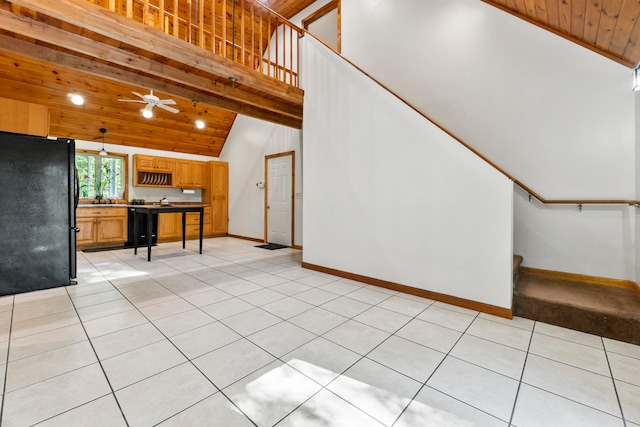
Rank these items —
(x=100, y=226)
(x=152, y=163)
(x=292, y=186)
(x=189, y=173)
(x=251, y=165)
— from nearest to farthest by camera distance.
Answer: (x=100, y=226) < (x=292, y=186) < (x=152, y=163) < (x=251, y=165) < (x=189, y=173)

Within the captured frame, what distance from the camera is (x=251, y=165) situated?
7570mm

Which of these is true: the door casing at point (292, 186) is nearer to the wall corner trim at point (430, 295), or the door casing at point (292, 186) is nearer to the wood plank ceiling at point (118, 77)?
the wood plank ceiling at point (118, 77)

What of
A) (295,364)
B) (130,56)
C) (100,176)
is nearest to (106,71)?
(130,56)

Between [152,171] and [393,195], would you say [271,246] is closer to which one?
[152,171]

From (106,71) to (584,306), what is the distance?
5.58 meters

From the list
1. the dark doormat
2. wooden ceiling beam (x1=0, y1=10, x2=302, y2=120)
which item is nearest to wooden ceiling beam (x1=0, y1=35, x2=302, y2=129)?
wooden ceiling beam (x1=0, y1=10, x2=302, y2=120)

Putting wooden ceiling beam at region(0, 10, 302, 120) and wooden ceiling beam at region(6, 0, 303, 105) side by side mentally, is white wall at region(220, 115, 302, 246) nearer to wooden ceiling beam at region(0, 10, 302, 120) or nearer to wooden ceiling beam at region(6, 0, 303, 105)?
wooden ceiling beam at region(0, 10, 302, 120)

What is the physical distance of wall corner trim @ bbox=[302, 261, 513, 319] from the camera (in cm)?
271

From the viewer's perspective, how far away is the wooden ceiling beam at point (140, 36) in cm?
238

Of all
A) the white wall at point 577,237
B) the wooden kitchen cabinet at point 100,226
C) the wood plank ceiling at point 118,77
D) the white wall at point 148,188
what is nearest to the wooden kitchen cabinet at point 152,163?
the white wall at point 148,188

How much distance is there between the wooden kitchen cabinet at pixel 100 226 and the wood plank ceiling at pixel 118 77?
1.76m

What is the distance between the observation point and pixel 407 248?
332 cm

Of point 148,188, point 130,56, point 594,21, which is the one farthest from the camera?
point 148,188

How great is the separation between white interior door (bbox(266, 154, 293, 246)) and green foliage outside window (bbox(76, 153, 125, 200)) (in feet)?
12.3
